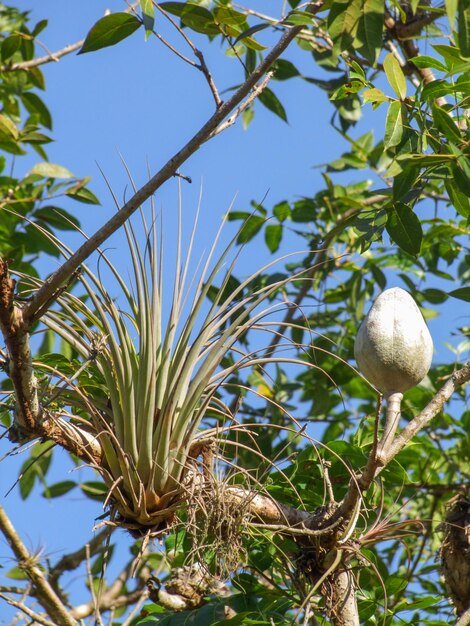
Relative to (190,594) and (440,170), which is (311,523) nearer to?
(190,594)

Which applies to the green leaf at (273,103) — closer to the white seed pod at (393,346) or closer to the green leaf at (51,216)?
the green leaf at (51,216)

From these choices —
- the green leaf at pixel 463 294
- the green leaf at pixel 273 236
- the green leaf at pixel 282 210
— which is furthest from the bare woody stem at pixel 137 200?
the green leaf at pixel 273 236

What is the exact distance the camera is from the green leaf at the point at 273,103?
3.36m

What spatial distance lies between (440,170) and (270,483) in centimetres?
86

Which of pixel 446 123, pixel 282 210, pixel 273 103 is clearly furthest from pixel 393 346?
pixel 282 210

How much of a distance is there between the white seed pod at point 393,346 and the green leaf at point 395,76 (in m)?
0.59

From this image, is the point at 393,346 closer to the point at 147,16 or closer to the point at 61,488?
the point at 147,16

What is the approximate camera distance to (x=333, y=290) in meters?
4.18

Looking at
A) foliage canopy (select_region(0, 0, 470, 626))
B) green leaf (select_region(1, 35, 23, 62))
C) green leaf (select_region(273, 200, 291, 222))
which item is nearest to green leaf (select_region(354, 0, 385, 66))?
foliage canopy (select_region(0, 0, 470, 626))

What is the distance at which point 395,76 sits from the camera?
219 centimetres

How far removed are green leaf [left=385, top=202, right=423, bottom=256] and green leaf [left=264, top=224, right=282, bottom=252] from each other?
1815 mm

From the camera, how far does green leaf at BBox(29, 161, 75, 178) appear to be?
11.2 feet

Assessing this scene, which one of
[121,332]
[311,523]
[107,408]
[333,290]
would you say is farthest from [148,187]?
[333,290]

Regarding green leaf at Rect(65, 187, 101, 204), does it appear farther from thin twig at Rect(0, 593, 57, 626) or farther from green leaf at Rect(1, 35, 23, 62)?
thin twig at Rect(0, 593, 57, 626)
